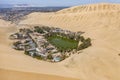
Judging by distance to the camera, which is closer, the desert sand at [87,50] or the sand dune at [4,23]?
the desert sand at [87,50]

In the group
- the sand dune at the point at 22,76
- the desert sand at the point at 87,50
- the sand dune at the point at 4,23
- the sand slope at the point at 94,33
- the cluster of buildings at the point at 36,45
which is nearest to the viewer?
the sand dune at the point at 22,76

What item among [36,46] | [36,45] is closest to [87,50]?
[36,46]

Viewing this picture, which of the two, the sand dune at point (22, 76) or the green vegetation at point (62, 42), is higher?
the sand dune at point (22, 76)

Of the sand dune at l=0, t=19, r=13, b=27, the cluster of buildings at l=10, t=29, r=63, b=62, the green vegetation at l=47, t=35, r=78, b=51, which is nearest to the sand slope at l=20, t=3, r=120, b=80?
the green vegetation at l=47, t=35, r=78, b=51

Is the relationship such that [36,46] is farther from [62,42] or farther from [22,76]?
[22,76]

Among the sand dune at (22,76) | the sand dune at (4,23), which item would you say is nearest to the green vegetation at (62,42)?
the sand dune at (4,23)

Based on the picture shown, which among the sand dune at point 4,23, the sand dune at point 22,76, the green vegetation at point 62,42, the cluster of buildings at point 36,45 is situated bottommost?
the green vegetation at point 62,42

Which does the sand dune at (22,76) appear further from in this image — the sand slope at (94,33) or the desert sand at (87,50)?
the sand slope at (94,33)

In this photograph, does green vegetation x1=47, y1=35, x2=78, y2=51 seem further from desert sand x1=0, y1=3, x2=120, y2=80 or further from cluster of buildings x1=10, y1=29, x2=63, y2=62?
desert sand x1=0, y1=3, x2=120, y2=80
